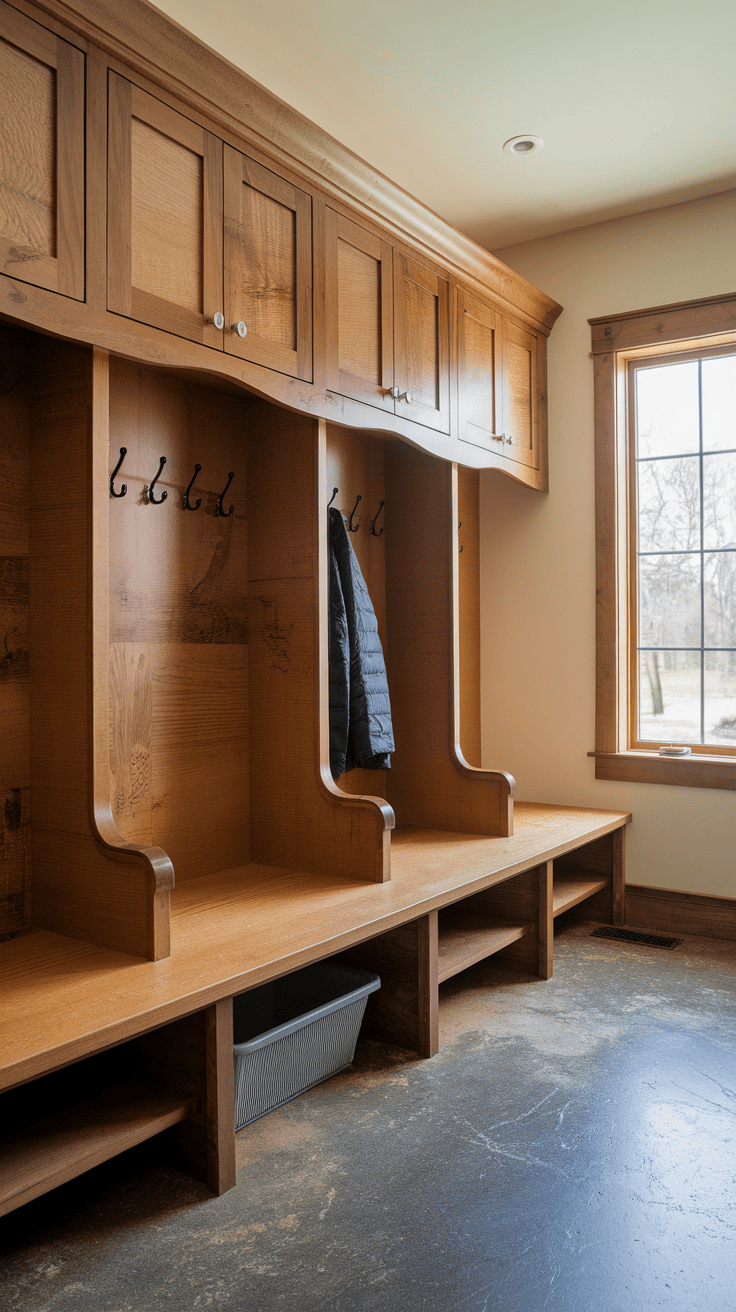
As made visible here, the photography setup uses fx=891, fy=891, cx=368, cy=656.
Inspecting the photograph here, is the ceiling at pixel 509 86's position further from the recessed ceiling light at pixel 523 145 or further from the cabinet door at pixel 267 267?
the cabinet door at pixel 267 267

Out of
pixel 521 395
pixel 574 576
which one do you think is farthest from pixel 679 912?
pixel 521 395

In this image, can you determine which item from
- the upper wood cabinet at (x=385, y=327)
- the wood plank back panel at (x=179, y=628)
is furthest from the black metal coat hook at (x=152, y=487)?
the upper wood cabinet at (x=385, y=327)

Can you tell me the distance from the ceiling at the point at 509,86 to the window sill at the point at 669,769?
7.02 ft

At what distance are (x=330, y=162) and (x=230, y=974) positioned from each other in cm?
203

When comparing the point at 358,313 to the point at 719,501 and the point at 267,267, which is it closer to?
the point at 267,267

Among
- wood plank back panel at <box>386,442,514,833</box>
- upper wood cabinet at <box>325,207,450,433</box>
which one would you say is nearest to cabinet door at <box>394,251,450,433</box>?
upper wood cabinet at <box>325,207,450,433</box>

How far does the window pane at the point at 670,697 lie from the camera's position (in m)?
3.49

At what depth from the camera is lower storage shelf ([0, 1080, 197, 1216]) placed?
144 cm

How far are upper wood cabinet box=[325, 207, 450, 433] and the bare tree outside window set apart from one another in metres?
1.09

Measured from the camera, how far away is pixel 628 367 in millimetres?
3652

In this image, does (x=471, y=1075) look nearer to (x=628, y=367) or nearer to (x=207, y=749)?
(x=207, y=749)

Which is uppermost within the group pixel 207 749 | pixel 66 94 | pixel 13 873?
pixel 66 94

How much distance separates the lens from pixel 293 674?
8.22 ft

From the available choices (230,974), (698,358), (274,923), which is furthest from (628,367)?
(230,974)
